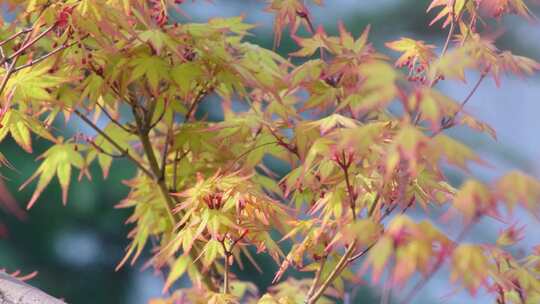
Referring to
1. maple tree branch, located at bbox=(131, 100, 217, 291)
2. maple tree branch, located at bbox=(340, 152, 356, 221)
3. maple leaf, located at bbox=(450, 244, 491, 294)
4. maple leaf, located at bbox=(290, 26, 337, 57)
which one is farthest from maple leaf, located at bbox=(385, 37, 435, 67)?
maple leaf, located at bbox=(450, 244, 491, 294)

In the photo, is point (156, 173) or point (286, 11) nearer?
point (286, 11)

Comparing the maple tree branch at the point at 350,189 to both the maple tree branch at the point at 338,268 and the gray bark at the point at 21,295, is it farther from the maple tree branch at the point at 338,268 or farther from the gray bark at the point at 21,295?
the gray bark at the point at 21,295

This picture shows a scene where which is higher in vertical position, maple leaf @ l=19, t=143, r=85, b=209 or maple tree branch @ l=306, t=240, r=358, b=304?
maple leaf @ l=19, t=143, r=85, b=209

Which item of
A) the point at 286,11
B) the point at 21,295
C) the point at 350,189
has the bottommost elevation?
the point at 21,295

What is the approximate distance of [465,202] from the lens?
0.85 metres

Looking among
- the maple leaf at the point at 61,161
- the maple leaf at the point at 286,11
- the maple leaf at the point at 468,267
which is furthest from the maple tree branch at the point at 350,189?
the maple leaf at the point at 61,161

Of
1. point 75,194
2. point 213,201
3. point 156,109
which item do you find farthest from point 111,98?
point 75,194

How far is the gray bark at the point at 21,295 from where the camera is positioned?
4.37ft

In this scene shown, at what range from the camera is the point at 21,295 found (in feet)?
4.41

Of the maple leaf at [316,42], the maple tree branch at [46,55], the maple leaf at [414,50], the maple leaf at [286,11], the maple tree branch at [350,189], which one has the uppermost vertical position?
the maple tree branch at [46,55]

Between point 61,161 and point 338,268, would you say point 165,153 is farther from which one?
point 338,268

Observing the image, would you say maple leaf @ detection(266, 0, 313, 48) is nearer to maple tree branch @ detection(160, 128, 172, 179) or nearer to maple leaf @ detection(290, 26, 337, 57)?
maple leaf @ detection(290, 26, 337, 57)

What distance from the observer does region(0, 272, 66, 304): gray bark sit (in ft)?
4.37

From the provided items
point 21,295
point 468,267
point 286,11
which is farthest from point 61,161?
point 468,267
